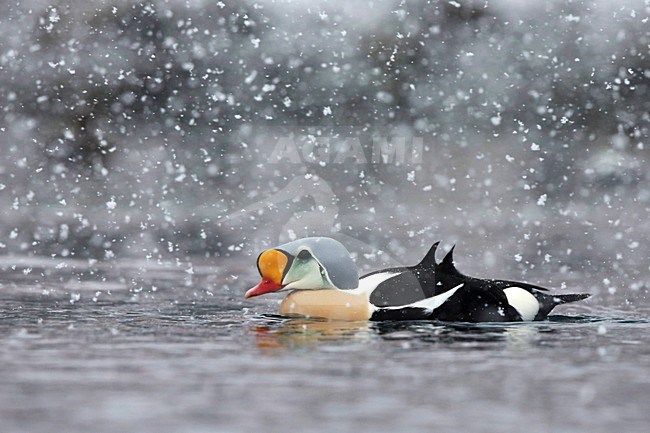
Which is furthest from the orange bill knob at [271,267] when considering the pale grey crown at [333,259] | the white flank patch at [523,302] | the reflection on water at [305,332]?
the white flank patch at [523,302]

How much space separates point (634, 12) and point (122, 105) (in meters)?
13.0

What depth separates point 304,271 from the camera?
9203mm

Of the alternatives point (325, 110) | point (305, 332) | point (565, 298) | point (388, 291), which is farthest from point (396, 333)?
point (325, 110)

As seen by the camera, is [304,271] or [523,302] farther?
[304,271]

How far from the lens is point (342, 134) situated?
96.9ft

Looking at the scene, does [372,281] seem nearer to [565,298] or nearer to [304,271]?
[304,271]

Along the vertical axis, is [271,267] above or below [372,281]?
above

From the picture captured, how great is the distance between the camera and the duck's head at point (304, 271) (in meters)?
9.18

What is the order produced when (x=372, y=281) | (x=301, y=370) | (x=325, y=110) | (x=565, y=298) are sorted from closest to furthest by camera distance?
(x=301, y=370) < (x=372, y=281) < (x=565, y=298) < (x=325, y=110)

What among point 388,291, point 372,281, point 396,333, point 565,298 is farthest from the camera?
point 565,298

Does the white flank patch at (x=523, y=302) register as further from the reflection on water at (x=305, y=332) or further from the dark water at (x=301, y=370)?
the reflection on water at (x=305, y=332)

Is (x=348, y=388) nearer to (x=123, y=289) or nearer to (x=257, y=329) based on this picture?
(x=257, y=329)

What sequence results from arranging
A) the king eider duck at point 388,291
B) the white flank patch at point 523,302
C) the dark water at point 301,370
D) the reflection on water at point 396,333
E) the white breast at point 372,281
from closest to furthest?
the dark water at point 301,370 < the reflection on water at point 396,333 < the king eider duck at point 388,291 < the white flank patch at point 523,302 < the white breast at point 372,281

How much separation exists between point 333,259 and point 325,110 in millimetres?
21090
